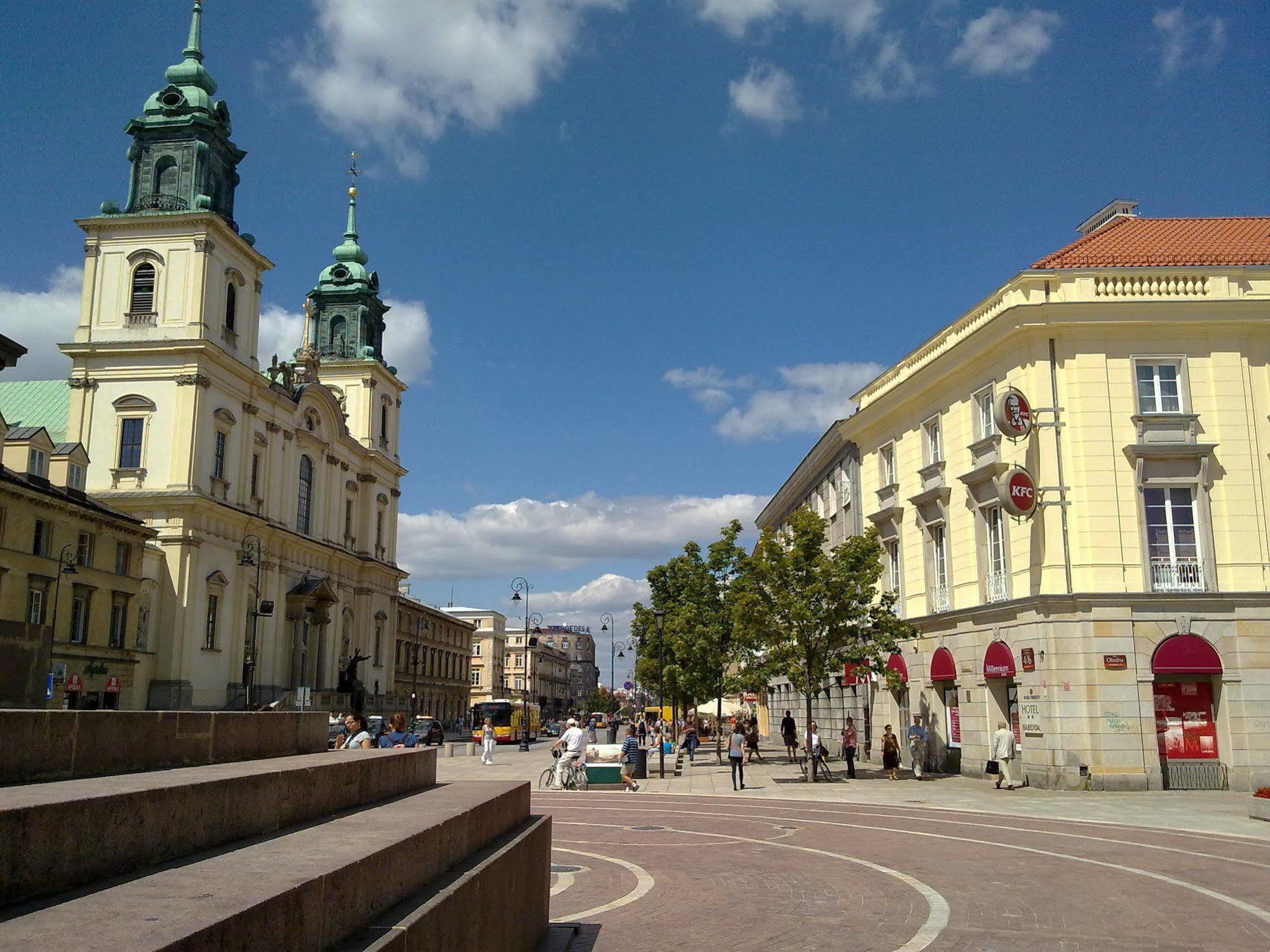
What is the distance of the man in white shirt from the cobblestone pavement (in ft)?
15.7

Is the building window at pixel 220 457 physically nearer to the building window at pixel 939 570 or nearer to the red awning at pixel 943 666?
Result: the building window at pixel 939 570

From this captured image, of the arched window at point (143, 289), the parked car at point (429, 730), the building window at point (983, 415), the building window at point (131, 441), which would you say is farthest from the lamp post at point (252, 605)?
the building window at point (983, 415)

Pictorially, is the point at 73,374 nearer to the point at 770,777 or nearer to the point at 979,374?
the point at 770,777

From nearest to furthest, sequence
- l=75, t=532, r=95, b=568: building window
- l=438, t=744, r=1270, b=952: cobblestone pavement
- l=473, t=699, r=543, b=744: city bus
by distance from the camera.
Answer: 1. l=438, t=744, r=1270, b=952: cobblestone pavement
2. l=75, t=532, r=95, b=568: building window
3. l=473, t=699, r=543, b=744: city bus

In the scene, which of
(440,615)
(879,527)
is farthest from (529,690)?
(879,527)

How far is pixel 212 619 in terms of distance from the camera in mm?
52406

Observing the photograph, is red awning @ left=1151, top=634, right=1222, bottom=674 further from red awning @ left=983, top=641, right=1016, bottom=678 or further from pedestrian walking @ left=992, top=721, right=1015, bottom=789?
pedestrian walking @ left=992, top=721, right=1015, bottom=789

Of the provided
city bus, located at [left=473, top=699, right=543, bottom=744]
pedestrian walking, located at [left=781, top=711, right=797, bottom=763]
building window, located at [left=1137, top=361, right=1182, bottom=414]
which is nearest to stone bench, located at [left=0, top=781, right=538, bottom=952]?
building window, located at [left=1137, top=361, right=1182, bottom=414]

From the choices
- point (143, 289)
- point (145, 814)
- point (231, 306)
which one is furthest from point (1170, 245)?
point (143, 289)

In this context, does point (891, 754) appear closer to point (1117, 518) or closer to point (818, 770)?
point (818, 770)

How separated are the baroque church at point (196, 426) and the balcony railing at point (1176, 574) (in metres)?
38.7

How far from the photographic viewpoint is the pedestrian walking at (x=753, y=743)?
120ft

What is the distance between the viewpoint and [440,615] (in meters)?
101

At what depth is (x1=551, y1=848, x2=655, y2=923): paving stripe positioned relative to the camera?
10.8 meters
